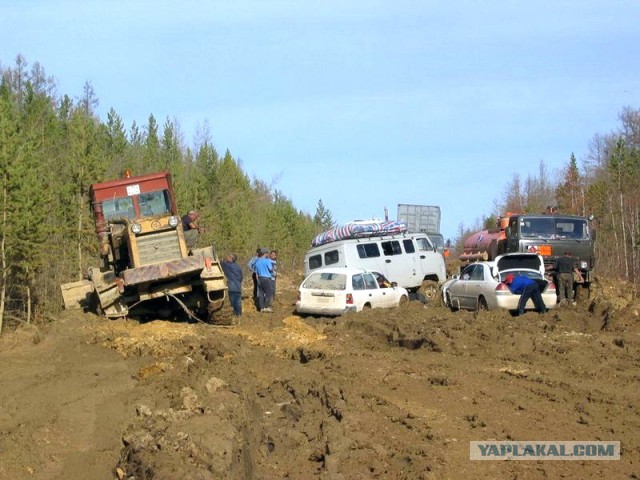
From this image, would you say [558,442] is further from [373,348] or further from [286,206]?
[286,206]

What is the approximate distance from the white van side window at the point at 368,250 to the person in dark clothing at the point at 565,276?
6.10 metres

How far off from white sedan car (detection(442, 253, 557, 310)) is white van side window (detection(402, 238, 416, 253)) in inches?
176

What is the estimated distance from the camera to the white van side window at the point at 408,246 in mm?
29031

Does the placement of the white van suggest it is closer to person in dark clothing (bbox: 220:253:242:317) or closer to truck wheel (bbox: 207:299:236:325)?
person in dark clothing (bbox: 220:253:242:317)

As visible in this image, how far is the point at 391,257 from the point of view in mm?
28578

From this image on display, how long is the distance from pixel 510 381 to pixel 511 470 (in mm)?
4218

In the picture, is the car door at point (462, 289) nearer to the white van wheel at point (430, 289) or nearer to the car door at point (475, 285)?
the car door at point (475, 285)

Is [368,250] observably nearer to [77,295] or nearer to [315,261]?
[315,261]

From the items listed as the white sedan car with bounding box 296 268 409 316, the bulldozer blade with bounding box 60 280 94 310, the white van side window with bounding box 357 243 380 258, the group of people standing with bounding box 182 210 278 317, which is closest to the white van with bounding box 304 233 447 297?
the white van side window with bounding box 357 243 380 258

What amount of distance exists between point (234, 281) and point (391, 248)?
7910 mm

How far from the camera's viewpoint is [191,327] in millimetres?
17641

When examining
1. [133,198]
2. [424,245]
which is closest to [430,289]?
[424,245]
